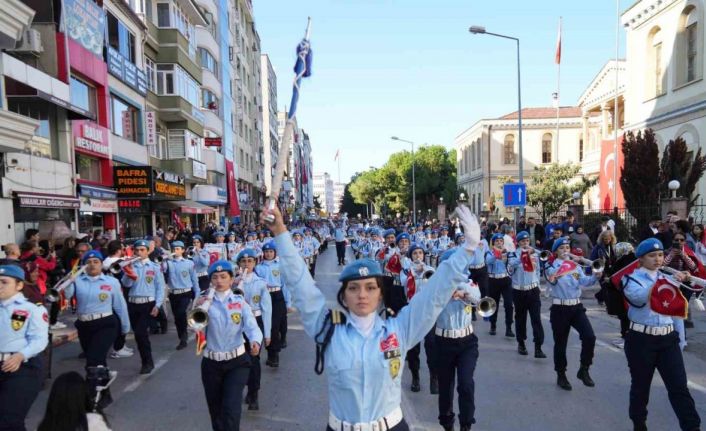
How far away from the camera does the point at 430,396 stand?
6.23 m

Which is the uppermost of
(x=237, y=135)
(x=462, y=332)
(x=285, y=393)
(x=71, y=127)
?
(x=237, y=135)

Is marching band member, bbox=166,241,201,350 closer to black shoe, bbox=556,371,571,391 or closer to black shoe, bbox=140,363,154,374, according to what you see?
black shoe, bbox=140,363,154,374

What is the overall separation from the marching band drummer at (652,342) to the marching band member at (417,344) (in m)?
2.31

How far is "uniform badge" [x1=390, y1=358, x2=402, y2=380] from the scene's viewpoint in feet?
8.53

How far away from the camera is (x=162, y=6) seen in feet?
80.0

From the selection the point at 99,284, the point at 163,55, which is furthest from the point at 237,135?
the point at 99,284

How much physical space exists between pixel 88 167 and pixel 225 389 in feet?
51.7

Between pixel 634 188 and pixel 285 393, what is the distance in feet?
59.9

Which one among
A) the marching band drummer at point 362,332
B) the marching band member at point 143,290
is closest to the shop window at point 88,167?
the marching band member at point 143,290

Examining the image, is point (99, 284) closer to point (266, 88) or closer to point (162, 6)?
point (162, 6)

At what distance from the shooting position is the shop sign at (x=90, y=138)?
1611cm

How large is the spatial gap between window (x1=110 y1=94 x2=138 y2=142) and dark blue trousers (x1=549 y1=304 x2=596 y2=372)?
1804 cm

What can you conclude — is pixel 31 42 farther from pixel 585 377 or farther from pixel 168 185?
pixel 585 377

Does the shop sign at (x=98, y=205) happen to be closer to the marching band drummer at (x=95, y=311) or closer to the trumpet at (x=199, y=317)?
the marching band drummer at (x=95, y=311)
